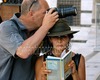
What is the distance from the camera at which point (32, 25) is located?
299cm

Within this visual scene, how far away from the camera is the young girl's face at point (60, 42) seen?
297 centimetres

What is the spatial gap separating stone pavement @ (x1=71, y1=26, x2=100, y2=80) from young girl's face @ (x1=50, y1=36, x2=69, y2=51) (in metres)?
4.45

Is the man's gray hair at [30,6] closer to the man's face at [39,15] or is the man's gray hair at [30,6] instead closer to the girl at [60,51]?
the man's face at [39,15]

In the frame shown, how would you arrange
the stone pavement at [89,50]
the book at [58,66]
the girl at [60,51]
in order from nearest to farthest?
the book at [58,66] → the girl at [60,51] → the stone pavement at [89,50]

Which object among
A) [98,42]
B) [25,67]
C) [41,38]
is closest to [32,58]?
[25,67]

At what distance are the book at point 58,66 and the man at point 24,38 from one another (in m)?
0.17

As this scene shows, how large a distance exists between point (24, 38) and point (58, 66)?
1.37 feet

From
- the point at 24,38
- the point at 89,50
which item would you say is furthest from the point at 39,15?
the point at 89,50

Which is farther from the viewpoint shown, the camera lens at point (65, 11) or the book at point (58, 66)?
the camera lens at point (65, 11)

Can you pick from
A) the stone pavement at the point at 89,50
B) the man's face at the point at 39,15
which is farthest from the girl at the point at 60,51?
the stone pavement at the point at 89,50

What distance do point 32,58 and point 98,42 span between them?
7.99m

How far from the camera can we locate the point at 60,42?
2973 mm

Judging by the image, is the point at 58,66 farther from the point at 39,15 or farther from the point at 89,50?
the point at 89,50

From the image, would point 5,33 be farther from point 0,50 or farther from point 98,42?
point 98,42
